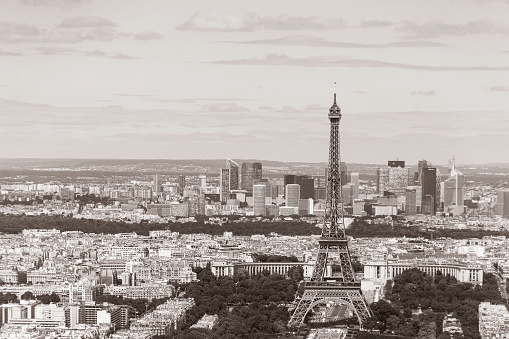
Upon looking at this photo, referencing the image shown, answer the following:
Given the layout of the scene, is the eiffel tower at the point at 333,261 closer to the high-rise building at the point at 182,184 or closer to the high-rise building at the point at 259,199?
the high-rise building at the point at 259,199

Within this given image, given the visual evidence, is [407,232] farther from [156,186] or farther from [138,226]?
[156,186]

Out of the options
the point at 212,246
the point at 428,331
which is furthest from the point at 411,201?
the point at 428,331

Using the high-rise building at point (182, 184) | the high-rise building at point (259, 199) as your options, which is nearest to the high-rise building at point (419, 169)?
the high-rise building at point (259, 199)

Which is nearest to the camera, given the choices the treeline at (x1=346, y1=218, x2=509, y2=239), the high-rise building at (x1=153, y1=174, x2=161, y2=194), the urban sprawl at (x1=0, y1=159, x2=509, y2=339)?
the urban sprawl at (x1=0, y1=159, x2=509, y2=339)

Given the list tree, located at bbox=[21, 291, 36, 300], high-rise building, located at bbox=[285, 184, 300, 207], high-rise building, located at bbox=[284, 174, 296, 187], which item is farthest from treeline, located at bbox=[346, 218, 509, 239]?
tree, located at bbox=[21, 291, 36, 300]

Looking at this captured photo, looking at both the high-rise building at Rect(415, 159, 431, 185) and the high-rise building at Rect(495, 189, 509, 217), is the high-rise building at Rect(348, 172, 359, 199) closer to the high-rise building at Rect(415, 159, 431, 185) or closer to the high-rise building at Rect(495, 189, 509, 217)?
the high-rise building at Rect(415, 159, 431, 185)

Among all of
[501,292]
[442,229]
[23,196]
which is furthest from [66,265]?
[23,196]

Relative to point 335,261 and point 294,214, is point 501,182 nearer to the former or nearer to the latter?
point 294,214
